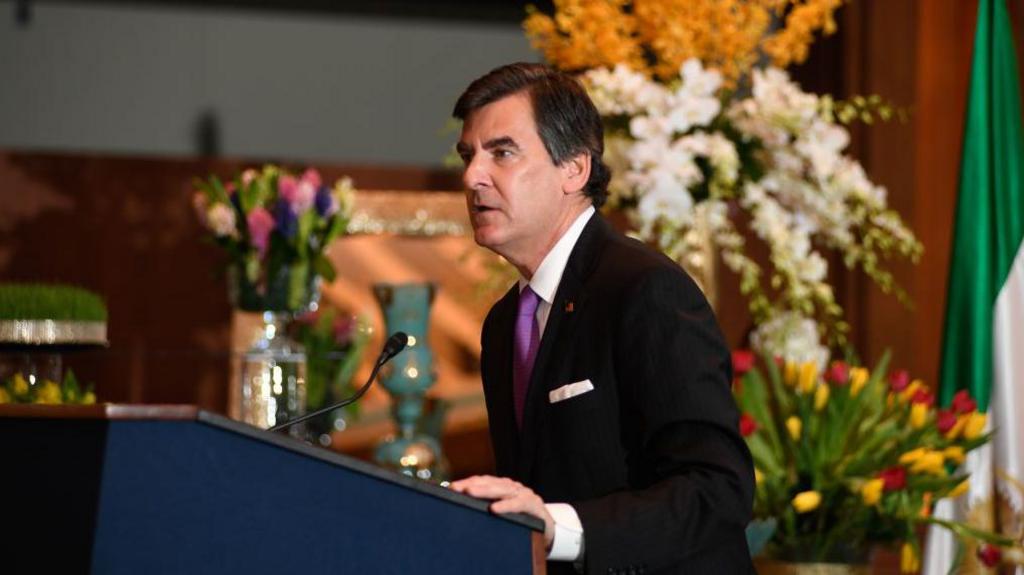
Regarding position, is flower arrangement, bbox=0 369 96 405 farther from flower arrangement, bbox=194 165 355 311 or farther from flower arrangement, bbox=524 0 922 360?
flower arrangement, bbox=524 0 922 360

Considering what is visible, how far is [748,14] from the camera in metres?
3.79

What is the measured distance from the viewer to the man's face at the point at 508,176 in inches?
80.5

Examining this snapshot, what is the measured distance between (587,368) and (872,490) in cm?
132

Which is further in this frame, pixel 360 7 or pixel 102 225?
pixel 360 7

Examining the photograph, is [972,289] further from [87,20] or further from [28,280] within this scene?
[87,20]

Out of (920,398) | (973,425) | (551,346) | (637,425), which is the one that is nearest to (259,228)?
(920,398)

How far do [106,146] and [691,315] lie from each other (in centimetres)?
445

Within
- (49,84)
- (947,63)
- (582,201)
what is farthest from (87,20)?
(582,201)

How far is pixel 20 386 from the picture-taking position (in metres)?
3.14

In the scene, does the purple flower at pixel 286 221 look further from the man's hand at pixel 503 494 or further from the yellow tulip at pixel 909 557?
the man's hand at pixel 503 494

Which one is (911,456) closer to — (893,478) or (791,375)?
(893,478)

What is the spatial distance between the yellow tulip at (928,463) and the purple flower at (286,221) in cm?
146

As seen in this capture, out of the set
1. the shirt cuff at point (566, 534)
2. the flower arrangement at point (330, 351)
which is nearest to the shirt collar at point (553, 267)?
the shirt cuff at point (566, 534)

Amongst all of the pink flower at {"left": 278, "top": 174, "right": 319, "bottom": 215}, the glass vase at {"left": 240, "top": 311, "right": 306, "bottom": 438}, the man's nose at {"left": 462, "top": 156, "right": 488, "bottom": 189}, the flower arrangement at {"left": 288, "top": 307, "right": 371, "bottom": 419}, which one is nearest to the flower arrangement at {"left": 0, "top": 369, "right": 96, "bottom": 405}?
the glass vase at {"left": 240, "top": 311, "right": 306, "bottom": 438}
